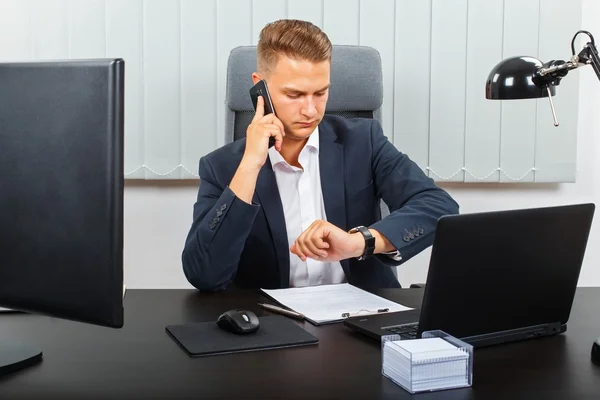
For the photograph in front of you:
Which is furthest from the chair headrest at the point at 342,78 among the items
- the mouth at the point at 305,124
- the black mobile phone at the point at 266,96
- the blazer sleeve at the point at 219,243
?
the blazer sleeve at the point at 219,243

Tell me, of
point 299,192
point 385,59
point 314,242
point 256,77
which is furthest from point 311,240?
point 385,59

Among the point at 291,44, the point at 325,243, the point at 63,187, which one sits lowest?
the point at 325,243

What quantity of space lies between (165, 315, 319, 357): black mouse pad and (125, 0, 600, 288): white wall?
1.33 metres

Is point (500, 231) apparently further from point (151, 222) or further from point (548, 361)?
point (151, 222)

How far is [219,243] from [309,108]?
1.23 feet

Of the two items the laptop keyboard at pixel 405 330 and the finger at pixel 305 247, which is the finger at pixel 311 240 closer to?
the finger at pixel 305 247

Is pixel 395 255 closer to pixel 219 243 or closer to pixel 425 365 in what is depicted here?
pixel 219 243

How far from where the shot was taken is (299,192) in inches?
74.3

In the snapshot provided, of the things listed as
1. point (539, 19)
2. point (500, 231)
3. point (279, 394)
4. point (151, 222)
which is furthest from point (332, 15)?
point (279, 394)

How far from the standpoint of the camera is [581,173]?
2598 mm

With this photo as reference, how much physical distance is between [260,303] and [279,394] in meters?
0.48

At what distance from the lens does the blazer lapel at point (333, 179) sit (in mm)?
1840

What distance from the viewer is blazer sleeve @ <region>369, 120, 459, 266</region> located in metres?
1.59

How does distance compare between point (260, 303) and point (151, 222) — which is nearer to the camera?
point (260, 303)
